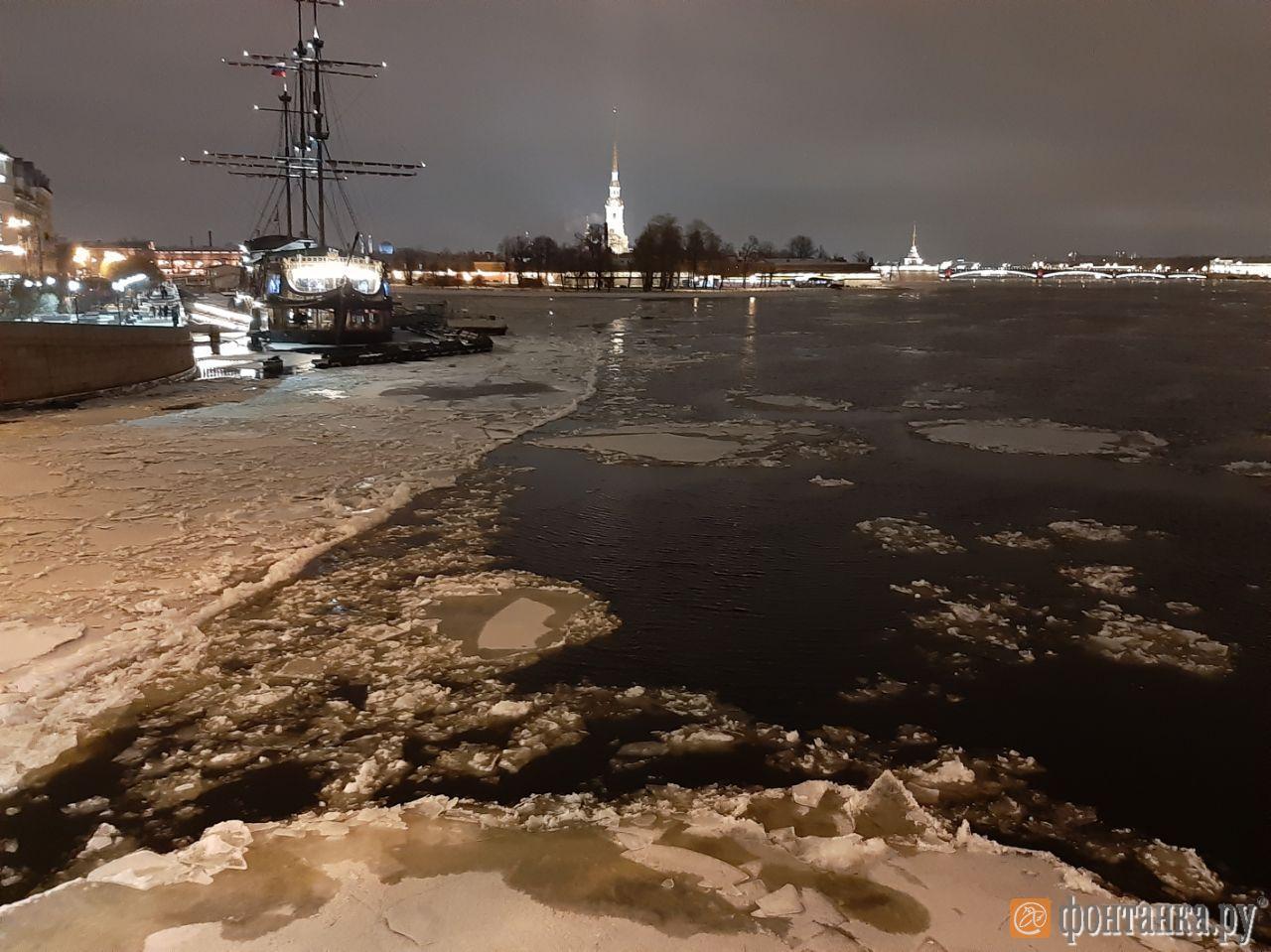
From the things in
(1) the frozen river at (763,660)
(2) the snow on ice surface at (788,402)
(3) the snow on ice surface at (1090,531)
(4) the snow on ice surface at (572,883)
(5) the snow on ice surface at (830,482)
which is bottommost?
(4) the snow on ice surface at (572,883)

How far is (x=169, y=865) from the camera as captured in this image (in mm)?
3977

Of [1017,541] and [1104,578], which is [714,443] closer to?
[1017,541]

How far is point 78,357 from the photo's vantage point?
18.3 meters

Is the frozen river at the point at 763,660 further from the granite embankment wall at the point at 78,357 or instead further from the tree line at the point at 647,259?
the tree line at the point at 647,259

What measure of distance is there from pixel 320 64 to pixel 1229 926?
172ft

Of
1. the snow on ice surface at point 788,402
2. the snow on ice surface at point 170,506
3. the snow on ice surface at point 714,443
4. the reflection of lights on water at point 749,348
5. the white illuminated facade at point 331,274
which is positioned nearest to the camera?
the snow on ice surface at point 170,506

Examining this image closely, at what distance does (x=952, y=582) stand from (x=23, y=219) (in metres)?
107

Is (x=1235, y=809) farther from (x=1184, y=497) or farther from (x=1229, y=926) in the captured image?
(x=1184, y=497)

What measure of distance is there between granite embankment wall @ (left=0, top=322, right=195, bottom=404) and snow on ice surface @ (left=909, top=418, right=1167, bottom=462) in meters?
17.9

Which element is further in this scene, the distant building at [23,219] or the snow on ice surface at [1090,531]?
the distant building at [23,219]

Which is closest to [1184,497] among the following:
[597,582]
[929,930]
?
[597,582]

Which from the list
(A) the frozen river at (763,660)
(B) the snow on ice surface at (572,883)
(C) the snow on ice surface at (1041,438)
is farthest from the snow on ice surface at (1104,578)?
(C) the snow on ice surface at (1041,438)

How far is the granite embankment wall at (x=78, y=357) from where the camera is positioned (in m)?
16.7

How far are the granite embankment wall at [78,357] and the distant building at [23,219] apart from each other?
202 feet
